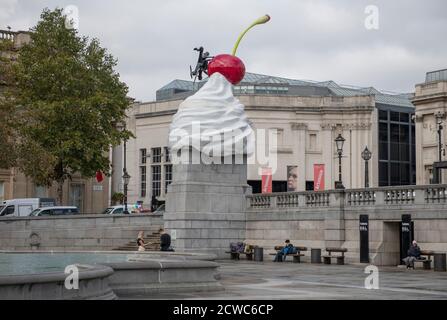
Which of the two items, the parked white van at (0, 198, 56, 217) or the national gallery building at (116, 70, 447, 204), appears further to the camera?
the national gallery building at (116, 70, 447, 204)

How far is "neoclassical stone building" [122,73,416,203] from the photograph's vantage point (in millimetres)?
80750

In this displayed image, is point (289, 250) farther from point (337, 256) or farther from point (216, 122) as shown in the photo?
point (216, 122)

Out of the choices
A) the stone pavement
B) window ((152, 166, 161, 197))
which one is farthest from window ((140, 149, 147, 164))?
→ the stone pavement

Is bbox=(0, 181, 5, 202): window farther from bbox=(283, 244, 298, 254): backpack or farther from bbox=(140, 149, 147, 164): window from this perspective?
bbox=(283, 244, 298, 254): backpack

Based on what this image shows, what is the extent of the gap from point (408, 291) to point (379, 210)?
560 inches

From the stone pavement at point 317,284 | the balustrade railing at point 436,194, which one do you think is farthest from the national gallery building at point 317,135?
the stone pavement at point 317,284

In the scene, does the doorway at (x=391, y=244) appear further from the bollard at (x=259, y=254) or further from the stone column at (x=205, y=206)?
the stone column at (x=205, y=206)

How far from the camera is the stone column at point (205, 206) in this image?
40906 millimetres

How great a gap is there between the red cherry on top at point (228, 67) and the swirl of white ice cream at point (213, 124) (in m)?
0.36

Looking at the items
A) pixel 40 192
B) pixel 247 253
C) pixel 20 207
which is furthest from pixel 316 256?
pixel 40 192

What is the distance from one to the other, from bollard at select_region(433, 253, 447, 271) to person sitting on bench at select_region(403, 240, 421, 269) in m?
0.91
